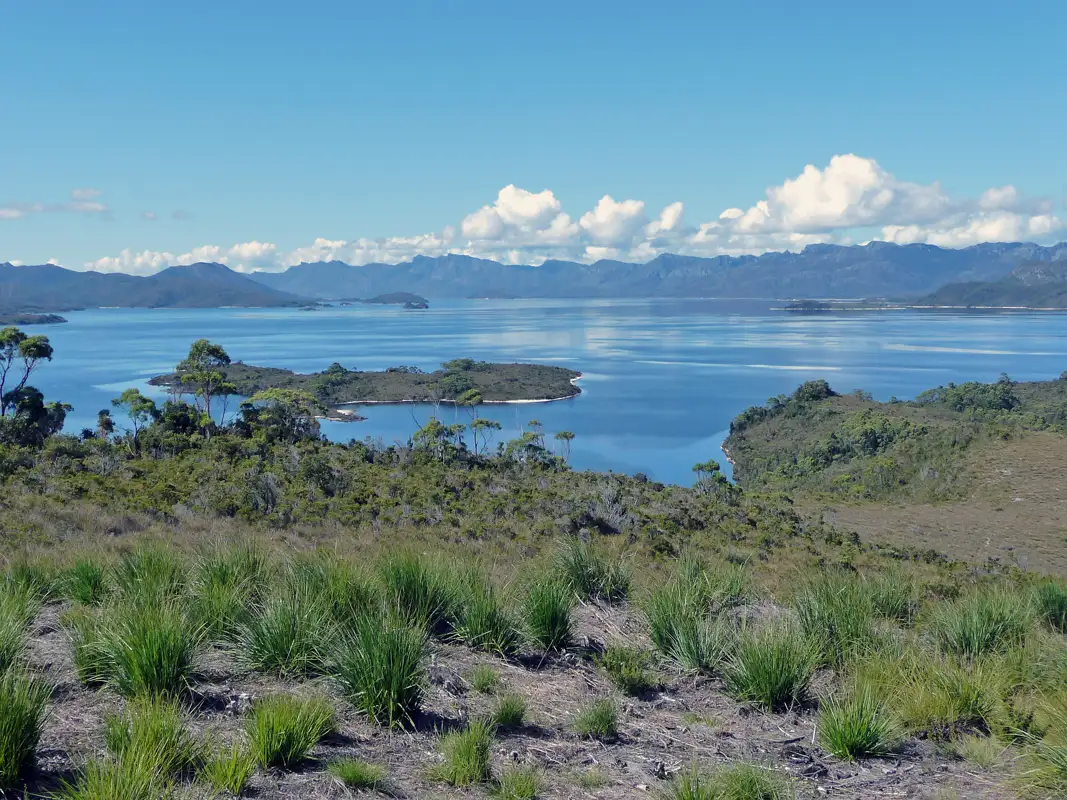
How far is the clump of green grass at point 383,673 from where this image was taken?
156 inches

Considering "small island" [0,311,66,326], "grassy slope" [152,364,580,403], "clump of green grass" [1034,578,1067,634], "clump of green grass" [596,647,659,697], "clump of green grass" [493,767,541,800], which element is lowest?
"grassy slope" [152,364,580,403]

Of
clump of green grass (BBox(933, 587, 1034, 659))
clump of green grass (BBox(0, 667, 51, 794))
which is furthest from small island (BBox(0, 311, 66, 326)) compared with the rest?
clump of green grass (BBox(933, 587, 1034, 659))

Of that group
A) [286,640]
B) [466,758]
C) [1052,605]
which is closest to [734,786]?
[466,758]

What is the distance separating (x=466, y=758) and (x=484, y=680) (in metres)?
0.96

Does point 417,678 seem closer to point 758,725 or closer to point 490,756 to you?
point 490,756

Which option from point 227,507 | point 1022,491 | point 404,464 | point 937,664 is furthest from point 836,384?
point 937,664

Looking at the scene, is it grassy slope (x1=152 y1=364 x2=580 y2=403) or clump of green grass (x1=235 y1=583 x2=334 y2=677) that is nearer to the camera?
clump of green grass (x1=235 y1=583 x2=334 y2=677)

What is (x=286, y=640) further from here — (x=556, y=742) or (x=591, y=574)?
(x=591, y=574)

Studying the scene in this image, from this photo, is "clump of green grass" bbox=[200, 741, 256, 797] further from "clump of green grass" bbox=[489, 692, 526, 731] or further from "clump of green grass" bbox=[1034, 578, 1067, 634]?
"clump of green grass" bbox=[1034, 578, 1067, 634]

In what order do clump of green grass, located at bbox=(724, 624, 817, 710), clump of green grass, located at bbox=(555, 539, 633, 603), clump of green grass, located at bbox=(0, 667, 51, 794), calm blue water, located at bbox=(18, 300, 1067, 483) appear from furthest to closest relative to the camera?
calm blue water, located at bbox=(18, 300, 1067, 483) → clump of green grass, located at bbox=(555, 539, 633, 603) → clump of green grass, located at bbox=(724, 624, 817, 710) → clump of green grass, located at bbox=(0, 667, 51, 794)

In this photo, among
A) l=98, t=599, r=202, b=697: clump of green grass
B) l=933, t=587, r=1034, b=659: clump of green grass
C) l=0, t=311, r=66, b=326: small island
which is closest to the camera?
l=98, t=599, r=202, b=697: clump of green grass

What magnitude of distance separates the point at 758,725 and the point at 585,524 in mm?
12217

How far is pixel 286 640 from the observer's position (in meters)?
4.42

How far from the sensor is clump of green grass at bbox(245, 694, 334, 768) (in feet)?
11.1
